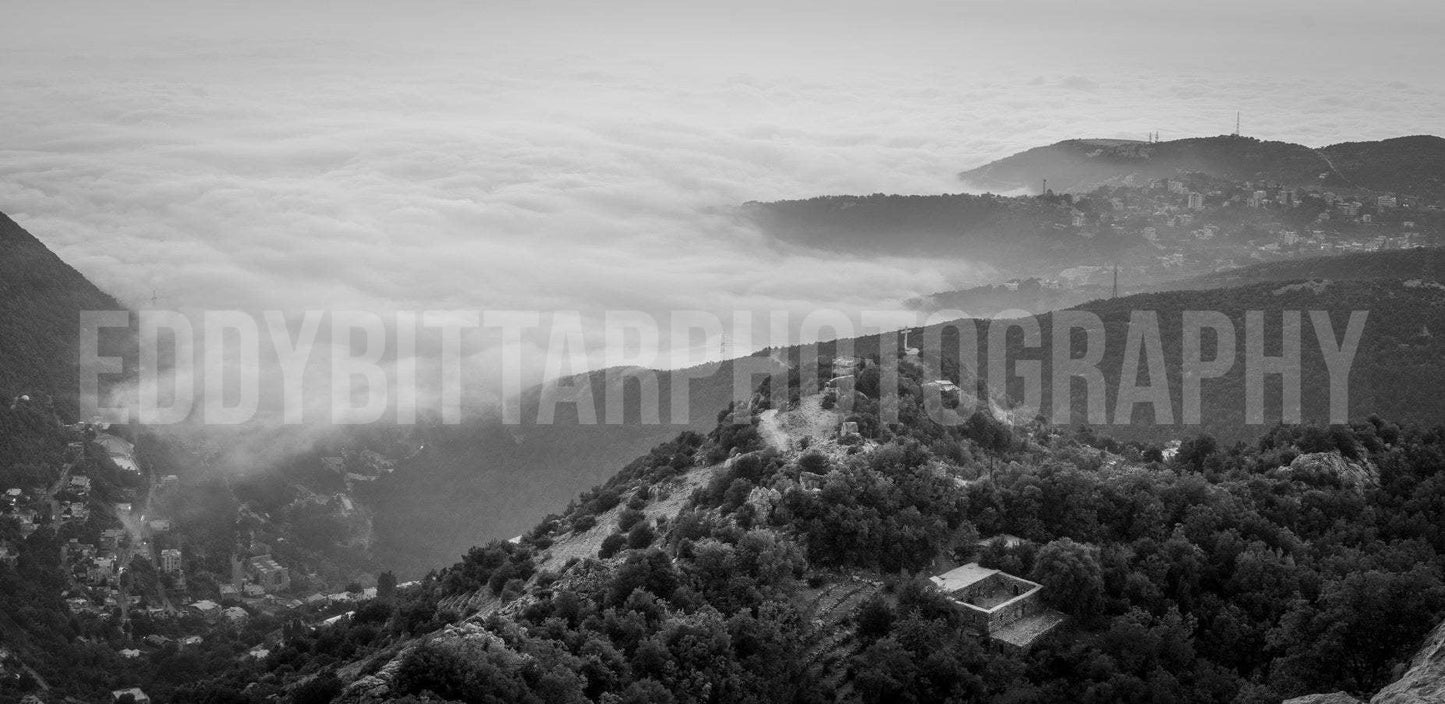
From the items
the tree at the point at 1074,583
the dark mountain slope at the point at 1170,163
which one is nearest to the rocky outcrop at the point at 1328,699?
the tree at the point at 1074,583

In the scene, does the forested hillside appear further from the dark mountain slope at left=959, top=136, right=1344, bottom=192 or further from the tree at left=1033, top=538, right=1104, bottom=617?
the dark mountain slope at left=959, top=136, right=1344, bottom=192

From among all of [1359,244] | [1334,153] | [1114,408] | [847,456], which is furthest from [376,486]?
[1334,153]

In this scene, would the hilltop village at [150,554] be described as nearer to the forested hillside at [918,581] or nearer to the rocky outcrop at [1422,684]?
the forested hillside at [918,581]

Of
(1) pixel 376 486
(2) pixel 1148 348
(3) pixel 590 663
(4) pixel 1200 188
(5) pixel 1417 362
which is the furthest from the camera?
(4) pixel 1200 188

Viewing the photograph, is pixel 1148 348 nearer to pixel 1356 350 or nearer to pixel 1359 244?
pixel 1356 350

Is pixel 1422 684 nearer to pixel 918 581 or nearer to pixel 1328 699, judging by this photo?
pixel 1328 699

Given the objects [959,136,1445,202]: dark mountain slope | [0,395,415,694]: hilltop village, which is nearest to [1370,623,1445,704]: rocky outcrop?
[0,395,415,694]: hilltop village
